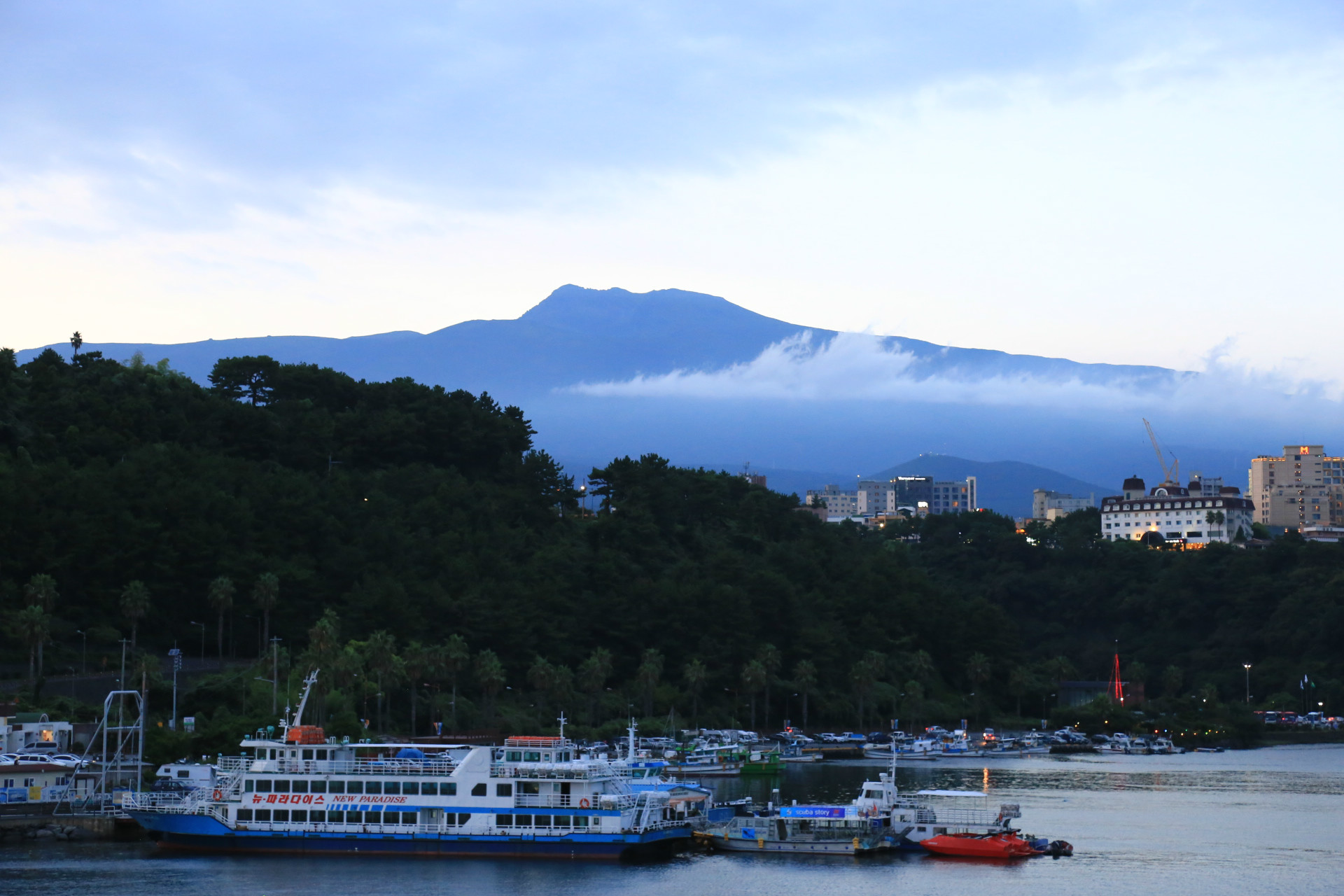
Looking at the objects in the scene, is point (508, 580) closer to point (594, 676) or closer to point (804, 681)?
point (594, 676)

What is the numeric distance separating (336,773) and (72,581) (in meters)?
42.8

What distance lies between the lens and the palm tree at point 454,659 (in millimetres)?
100875

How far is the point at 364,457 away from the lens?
138 m

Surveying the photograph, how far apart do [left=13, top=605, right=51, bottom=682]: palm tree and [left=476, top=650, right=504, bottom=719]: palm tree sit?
1108 inches

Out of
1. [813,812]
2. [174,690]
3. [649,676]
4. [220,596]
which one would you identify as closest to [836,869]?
[813,812]

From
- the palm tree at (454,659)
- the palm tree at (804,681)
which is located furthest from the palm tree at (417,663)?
the palm tree at (804,681)

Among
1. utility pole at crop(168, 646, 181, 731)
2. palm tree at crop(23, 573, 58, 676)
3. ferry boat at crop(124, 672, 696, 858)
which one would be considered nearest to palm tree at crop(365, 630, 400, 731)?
utility pole at crop(168, 646, 181, 731)

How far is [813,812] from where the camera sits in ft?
227

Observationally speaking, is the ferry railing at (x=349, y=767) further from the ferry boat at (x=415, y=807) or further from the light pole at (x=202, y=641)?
the light pole at (x=202, y=641)

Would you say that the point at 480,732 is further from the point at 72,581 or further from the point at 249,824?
the point at 249,824

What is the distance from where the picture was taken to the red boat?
2611 inches

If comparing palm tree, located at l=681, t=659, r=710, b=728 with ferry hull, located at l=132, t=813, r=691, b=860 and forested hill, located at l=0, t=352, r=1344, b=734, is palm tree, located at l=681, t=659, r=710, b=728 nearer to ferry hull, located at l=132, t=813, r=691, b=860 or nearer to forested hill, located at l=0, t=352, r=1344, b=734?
forested hill, located at l=0, t=352, r=1344, b=734

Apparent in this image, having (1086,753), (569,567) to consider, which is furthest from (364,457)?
(1086,753)

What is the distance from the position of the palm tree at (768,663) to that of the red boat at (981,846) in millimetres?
59831
